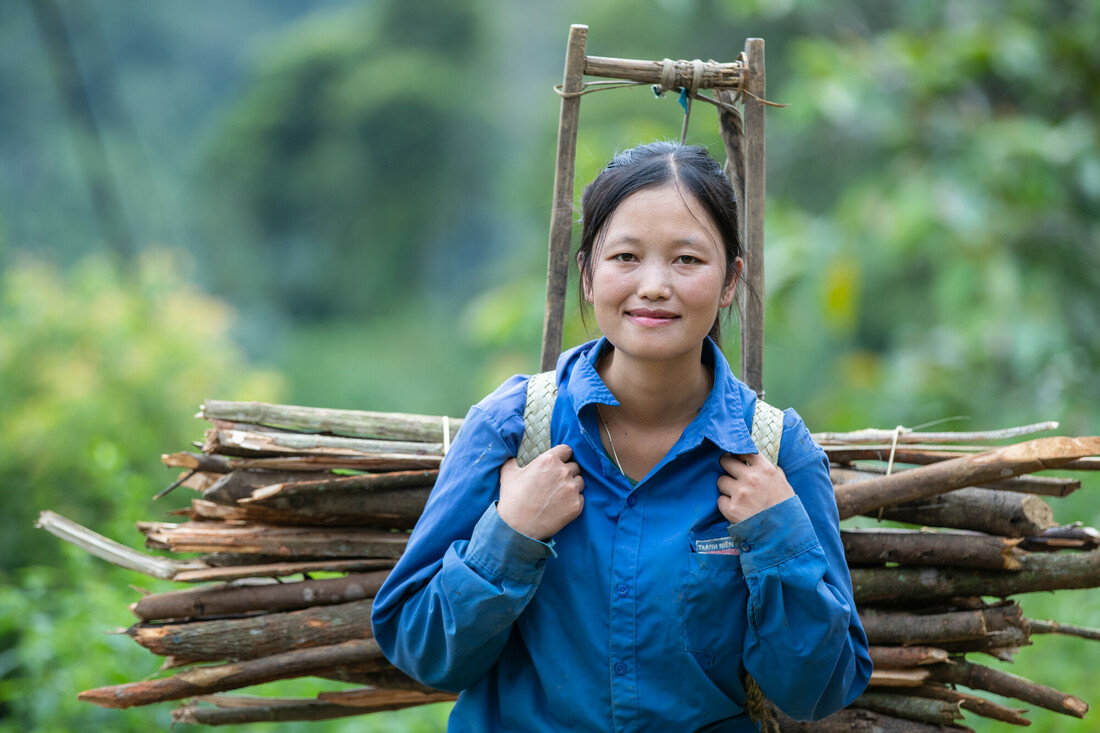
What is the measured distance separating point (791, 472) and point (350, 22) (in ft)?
66.2

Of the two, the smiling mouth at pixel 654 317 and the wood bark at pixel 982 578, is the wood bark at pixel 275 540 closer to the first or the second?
the smiling mouth at pixel 654 317

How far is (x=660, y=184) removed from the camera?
1.87 metres

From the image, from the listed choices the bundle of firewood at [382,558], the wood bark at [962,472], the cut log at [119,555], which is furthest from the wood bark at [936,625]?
the cut log at [119,555]

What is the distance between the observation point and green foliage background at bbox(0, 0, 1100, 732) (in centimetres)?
528

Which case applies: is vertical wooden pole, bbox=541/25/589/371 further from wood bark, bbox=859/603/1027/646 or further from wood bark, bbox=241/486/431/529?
wood bark, bbox=859/603/1027/646

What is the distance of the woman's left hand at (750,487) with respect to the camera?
1782 millimetres

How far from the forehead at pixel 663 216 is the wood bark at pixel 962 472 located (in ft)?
2.44

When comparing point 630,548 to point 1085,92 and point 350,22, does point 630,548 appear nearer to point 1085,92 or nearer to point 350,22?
point 1085,92

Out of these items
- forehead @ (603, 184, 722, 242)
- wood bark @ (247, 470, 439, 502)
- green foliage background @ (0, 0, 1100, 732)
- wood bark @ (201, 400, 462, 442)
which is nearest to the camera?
forehead @ (603, 184, 722, 242)

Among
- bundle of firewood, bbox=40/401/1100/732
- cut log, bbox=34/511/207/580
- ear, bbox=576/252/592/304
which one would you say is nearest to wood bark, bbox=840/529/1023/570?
bundle of firewood, bbox=40/401/1100/732

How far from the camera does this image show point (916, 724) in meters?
2.29

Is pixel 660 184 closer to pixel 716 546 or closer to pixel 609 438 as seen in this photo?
pixel 609 438

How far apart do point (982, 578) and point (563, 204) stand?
1311 mm

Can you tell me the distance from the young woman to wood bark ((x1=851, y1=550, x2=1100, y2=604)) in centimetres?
41
